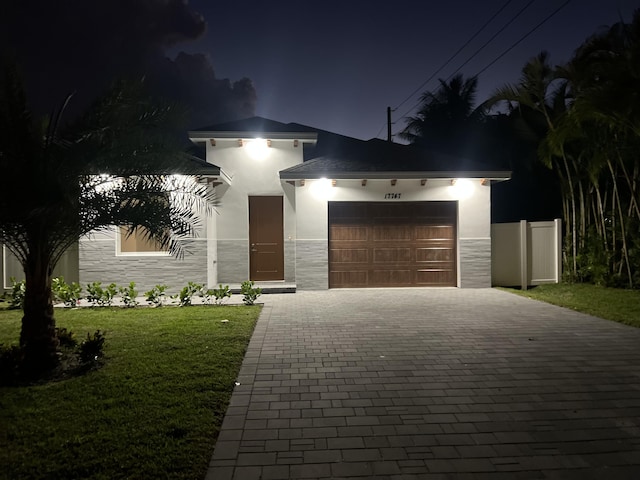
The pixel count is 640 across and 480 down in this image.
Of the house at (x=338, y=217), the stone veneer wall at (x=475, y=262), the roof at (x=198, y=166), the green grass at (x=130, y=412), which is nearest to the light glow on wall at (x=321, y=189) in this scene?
the house at (x=338, y=217)

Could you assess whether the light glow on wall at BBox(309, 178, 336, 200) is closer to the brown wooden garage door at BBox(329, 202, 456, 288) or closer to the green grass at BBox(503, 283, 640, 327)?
the brown wooden garage door at BBox(329, 202, 456, 288)

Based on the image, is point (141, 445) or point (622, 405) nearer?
point (141, 445)

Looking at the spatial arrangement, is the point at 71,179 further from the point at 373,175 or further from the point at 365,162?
the point at 365,162

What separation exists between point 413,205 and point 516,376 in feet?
25.8

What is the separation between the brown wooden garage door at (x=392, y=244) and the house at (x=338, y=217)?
0.03m

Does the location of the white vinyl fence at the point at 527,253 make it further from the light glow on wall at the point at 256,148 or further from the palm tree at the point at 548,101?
the light glow on wall at the point at 256,148

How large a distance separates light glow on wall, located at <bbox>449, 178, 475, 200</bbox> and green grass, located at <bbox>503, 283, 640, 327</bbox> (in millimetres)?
2850

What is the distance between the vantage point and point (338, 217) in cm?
1229

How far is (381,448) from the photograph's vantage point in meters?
3.41

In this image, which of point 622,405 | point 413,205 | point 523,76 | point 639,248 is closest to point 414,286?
point 413,205

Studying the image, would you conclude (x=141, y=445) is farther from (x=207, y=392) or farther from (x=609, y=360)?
(x=609, y=360)

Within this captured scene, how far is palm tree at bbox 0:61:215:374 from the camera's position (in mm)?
4707

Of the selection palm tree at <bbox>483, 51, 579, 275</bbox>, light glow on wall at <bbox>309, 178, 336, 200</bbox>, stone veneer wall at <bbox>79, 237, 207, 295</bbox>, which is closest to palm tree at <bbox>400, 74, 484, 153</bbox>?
palm tree at <bbox>483, 51, 579, 275</bbox>

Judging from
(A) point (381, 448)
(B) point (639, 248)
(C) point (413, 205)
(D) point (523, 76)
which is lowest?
(A) point (381, 448)
